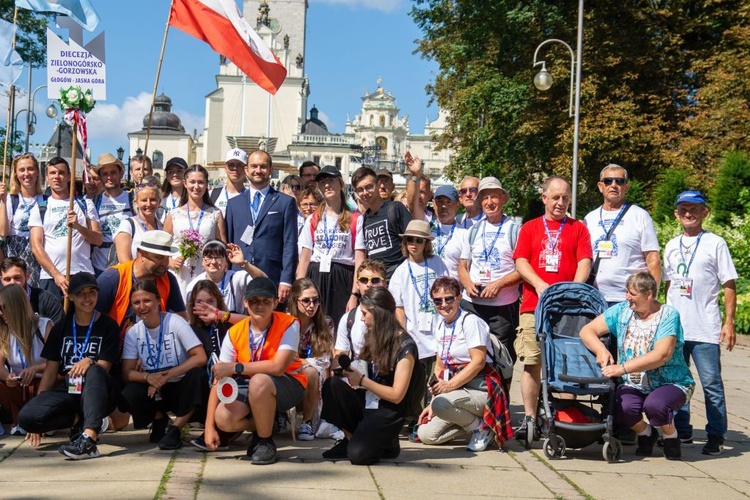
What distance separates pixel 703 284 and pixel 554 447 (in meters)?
1.86

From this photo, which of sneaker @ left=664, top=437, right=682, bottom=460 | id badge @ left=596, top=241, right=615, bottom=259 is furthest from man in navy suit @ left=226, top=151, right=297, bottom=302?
sneaker @ left=664, top=437, right=682, bottom=460

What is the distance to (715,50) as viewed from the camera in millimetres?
26766

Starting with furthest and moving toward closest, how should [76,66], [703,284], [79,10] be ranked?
[79,10] < [76,66] < [703,284]

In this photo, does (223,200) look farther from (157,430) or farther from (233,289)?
(157,430)

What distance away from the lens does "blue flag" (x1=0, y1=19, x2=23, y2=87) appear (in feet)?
41.4

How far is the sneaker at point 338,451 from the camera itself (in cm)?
→ 650

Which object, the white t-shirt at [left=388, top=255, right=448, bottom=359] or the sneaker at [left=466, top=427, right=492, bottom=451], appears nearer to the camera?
the sneaker at [left=466, top=427, right=492, bottom=451]

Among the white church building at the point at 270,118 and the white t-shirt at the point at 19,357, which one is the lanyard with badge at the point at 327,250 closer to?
the white t-shirt at the point at 19,357

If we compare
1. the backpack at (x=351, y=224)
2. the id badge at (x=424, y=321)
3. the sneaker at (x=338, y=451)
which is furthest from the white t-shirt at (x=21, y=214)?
the sneaker at (x=338, y=451)

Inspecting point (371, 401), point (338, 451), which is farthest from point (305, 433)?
point (371, 401)

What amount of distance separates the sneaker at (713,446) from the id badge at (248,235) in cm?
416

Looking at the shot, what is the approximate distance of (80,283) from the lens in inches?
Result: 261

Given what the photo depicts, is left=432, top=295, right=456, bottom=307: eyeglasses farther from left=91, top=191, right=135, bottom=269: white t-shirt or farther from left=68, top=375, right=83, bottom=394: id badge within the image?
left=91, top=191, right=135, bottom=269: white t-shirt

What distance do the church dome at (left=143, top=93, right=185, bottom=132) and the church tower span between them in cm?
435
